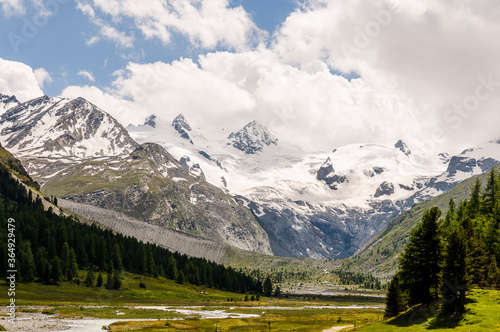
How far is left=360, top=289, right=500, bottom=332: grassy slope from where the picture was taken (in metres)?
53.6

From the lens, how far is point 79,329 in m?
78.4

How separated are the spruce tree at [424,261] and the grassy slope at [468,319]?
391cm

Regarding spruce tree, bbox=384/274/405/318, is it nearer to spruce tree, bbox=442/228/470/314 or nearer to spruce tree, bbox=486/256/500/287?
spruce tree, bbox=486/256/500/287

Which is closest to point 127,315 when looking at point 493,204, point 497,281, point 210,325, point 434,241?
point 210,325

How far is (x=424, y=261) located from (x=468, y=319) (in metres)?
17.5

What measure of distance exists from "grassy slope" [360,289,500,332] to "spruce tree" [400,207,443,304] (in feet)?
12.8

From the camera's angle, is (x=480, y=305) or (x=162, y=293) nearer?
(x=480, y=305)

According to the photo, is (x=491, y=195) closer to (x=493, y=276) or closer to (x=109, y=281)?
(x=493, y=276)

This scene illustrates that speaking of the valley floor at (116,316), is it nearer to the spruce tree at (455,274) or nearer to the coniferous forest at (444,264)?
the coniferous forest at (444,264)

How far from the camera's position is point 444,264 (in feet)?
211

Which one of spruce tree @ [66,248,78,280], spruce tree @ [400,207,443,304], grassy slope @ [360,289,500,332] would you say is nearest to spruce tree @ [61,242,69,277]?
spruce tree @ [66,248,78,280]

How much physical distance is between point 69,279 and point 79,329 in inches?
3570

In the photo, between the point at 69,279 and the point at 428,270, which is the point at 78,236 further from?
the point at 428,270

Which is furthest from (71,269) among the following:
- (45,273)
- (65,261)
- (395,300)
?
(395,300)
